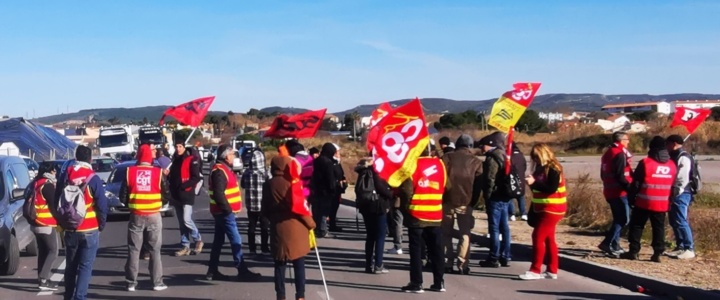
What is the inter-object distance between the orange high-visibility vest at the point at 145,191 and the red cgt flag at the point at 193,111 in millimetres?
7750

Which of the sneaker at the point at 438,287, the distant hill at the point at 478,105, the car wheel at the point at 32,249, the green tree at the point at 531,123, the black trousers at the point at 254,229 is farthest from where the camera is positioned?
the distant hill at the point at 478,105

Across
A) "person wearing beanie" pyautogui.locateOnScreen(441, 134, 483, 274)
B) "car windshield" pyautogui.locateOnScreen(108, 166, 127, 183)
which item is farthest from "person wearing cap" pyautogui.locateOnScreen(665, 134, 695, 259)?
"car windshield" pyautogui.locateOnScreen(108, 166, 127, 183)

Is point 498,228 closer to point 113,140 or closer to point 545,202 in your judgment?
point 545,202

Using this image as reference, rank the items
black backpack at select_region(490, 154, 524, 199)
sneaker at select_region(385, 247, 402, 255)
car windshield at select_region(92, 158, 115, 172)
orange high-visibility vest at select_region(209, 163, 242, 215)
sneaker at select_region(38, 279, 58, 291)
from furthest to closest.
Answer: car windshield at select_region(92, 158, 115, 172) → sneaker at select_region(385, 247, 402, 255) → black backpack at select_region(490, 154, 524, 199) → orange high-visibility vest at select_region(209, 163, 242, 215) → sneaker at select_region(38, 279, 58, 291)

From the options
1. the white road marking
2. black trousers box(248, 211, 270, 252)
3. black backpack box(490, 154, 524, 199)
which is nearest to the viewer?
the white road marking

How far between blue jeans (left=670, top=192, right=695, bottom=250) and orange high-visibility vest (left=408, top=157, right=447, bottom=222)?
141 inches

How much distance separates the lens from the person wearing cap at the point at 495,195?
11.2m

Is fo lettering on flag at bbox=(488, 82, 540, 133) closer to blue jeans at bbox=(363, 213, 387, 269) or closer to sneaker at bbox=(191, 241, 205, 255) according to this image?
blue jeans at bbox=(363, 213, 387, 269)

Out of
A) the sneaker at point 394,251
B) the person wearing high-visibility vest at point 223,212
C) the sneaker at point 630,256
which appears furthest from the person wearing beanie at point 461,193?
the person wearing high-visibility vest at point 223,212

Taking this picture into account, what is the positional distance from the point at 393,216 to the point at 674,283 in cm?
432

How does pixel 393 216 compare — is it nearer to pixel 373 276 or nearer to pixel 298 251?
pixel 373 276

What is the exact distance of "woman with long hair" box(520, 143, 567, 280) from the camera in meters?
10.4

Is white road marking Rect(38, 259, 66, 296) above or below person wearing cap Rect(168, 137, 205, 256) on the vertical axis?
below

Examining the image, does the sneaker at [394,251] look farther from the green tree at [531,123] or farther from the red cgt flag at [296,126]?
the green tree at [531,123]
